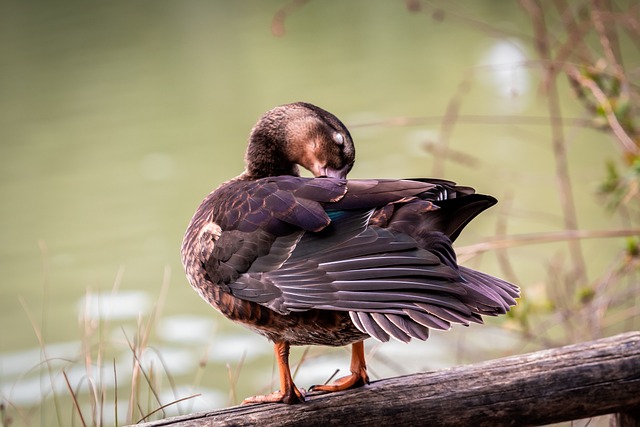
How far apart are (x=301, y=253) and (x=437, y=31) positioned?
11446 millimetres

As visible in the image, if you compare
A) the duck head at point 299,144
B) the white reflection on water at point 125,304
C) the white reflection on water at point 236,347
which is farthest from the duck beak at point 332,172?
the white reflection on water at point 125,304

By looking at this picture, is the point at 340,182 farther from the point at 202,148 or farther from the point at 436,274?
the point at 202,148

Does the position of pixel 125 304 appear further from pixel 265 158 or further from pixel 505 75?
pixel 505 75

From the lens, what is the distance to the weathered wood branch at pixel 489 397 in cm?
191

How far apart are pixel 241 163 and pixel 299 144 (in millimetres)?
5769

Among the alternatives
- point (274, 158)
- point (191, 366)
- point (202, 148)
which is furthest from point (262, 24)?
point (274, 158)

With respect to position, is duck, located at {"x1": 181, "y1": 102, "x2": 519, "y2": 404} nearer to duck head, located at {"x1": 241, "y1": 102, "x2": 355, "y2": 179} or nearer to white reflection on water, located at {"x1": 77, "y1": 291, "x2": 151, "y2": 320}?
duck head, located at {"x1": 241, "y1": 102, "x2": 355, "y2": 179}

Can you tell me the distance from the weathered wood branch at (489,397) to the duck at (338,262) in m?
0.08

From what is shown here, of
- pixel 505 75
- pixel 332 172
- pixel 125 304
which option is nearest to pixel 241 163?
pixel 125 304

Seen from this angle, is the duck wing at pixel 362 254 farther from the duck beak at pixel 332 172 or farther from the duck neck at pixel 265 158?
the duck neck at pixel 265 158

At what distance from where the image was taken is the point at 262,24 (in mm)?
14852

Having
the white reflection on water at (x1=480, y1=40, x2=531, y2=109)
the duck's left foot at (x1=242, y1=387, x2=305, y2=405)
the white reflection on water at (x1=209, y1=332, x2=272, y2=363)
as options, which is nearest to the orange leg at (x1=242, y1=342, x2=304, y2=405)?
the duck's left foot at (x1=242, y1=387, x2=305, y2=405)

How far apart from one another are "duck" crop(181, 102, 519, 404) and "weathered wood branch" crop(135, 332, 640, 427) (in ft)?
0.26

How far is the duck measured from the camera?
1.66 metres
